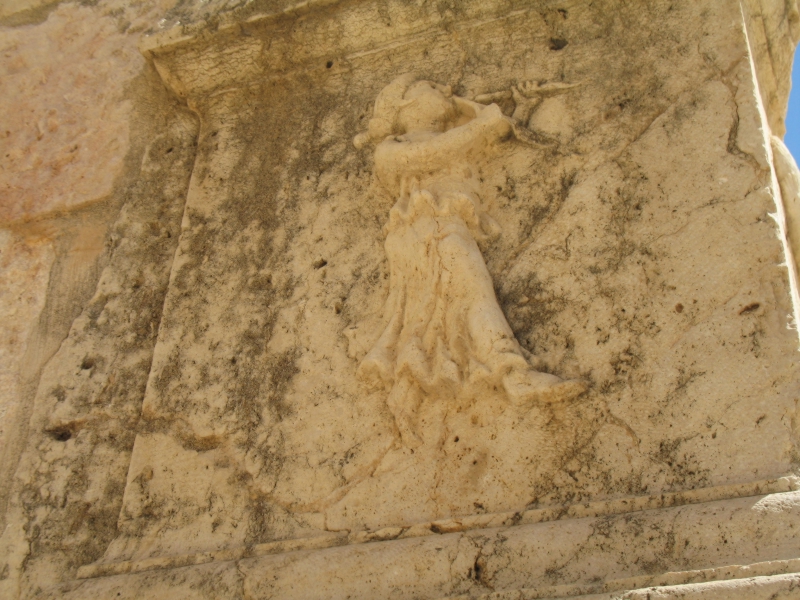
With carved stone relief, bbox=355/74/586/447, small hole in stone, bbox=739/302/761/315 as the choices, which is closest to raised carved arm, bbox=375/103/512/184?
carved stone relief, bbox=355/74/586/447

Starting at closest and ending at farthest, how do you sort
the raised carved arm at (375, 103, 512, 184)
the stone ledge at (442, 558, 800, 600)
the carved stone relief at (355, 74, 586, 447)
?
the stone ledge at (442, 558, 800, 600), the carved stone relief at (355, 74, 586, 447), the raised carved arm at (375, 103, 512, 184)

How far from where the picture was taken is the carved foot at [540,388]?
7.68ft

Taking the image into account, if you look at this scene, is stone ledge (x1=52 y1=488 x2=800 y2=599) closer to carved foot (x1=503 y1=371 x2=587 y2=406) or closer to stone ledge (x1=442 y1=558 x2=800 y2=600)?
stone ledge (x1=442 y1=558 x2=800 y2=600)

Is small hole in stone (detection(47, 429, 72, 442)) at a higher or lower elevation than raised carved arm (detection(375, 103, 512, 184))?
lower

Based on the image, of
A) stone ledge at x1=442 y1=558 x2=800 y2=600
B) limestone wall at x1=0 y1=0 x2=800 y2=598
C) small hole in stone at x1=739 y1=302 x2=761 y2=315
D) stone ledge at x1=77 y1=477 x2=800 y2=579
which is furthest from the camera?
small hole in stone at x1=739 y1=302 x2=761 y2=315

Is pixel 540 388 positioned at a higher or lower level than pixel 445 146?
lower

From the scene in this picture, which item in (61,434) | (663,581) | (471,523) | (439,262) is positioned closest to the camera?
(663,581)

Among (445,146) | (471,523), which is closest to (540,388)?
(471,523)

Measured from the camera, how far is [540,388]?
2338 millimetres

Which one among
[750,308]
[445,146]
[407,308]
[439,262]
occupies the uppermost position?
[445,146]

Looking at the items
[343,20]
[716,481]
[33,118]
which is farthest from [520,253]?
[33,118]

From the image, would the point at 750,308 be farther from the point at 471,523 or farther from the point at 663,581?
the point at 471,523

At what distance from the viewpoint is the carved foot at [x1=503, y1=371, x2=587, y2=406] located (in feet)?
7.68

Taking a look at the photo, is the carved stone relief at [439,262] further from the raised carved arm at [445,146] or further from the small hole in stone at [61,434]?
the small hole in stone at [61,434]
